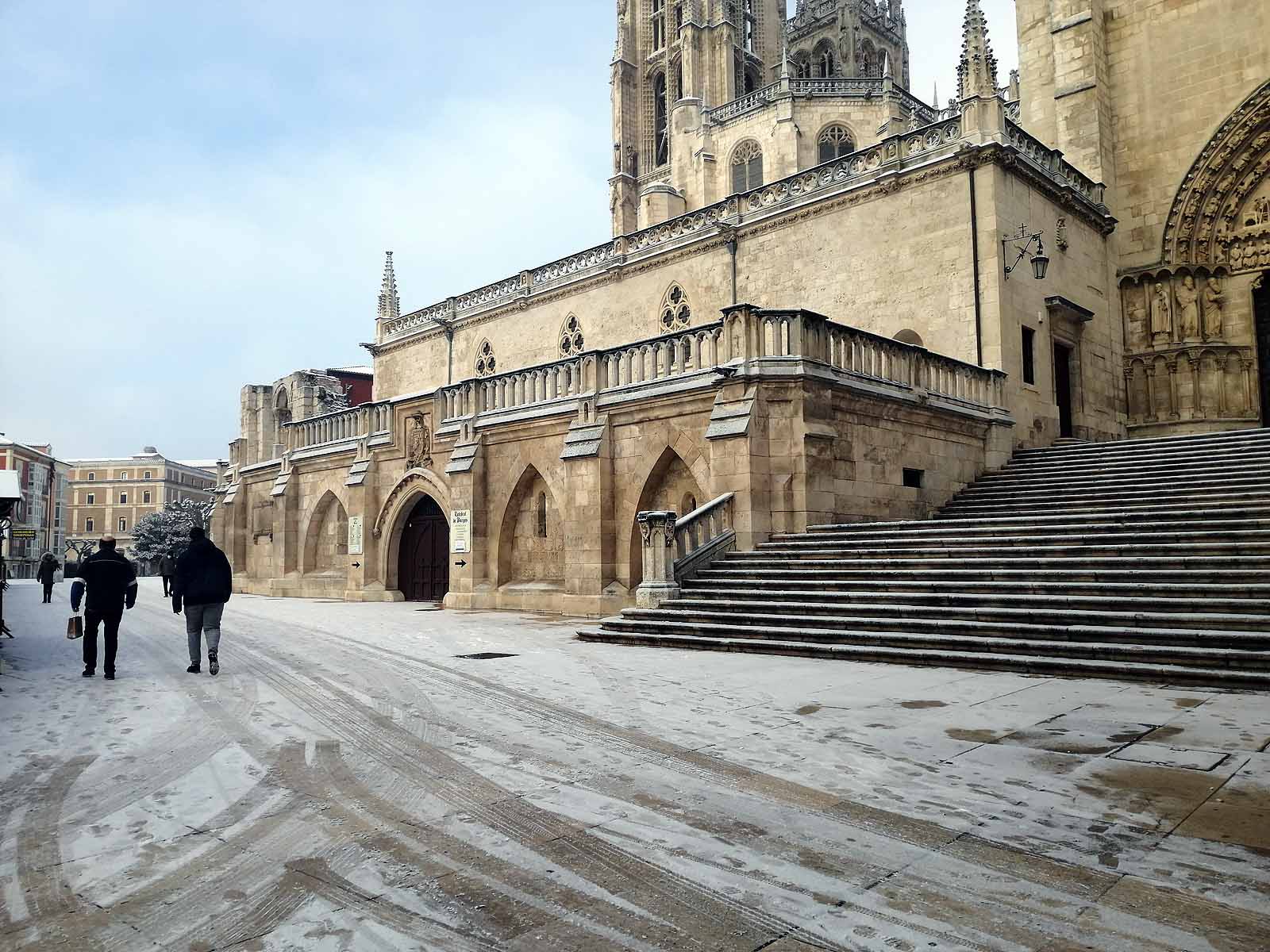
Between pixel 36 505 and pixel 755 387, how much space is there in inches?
3425

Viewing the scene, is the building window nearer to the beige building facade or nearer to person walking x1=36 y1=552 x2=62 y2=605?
the beige building facade

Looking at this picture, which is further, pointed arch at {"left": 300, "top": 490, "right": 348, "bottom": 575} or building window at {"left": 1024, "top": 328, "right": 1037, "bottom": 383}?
pointed arch at {"left": 300, "top": 490, "right": 348, "bottom": 575}

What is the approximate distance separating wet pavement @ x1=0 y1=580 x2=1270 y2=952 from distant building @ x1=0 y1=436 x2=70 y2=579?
7444 centimetres

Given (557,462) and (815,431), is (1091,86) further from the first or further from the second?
(557,462)

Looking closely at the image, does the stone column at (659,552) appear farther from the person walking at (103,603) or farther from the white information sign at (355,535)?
the white information sign at (355,535)

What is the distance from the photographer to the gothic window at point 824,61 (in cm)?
6531

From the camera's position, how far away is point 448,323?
32250 millimetres

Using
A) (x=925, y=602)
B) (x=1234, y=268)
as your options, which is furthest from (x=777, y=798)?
(x=1234, y=268)

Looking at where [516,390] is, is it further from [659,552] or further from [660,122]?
[660,122]

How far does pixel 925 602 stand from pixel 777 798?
6512 millimetres

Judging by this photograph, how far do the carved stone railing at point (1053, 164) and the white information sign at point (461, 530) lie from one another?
45.8 feet

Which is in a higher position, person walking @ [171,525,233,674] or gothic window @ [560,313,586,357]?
gothic window @ [560,313,586,357]

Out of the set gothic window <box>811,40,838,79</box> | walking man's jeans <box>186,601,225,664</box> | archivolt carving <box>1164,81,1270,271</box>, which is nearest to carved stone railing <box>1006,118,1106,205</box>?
archivolt carving <box>1164,81,1270,271</box>

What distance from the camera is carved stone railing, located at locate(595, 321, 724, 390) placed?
14.8 meters
